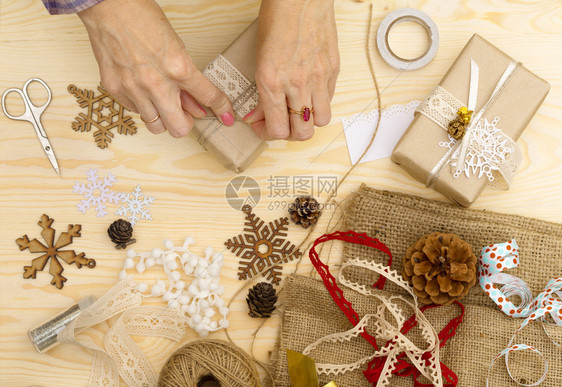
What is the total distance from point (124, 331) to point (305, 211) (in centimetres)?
40

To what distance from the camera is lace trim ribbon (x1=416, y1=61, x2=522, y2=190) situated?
2.87 feet

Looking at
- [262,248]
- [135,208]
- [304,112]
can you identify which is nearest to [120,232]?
[135,208]

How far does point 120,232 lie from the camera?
0.93 metres

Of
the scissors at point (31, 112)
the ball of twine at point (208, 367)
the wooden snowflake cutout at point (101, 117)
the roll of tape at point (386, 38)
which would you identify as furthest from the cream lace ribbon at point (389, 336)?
the scissors at point (31, 112)

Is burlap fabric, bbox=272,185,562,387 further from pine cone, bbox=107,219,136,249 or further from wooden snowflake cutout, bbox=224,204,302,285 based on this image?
pine cone, bbox=107,219,136,249

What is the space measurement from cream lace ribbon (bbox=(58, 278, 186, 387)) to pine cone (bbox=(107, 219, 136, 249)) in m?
0.08

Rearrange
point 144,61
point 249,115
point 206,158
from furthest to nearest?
point 206,158, point 249,115, point 144,61

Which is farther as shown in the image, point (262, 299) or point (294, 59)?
point (262, 299)

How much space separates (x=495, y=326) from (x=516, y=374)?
0.09 m

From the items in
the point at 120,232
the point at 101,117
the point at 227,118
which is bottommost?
the point at 120,232

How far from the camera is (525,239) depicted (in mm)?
891

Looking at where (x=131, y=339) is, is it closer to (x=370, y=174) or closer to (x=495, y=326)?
(x=370, y=174)

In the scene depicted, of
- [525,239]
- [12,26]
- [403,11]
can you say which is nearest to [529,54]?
[403,11]

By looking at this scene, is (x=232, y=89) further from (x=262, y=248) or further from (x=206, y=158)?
(x=262, y=248)
